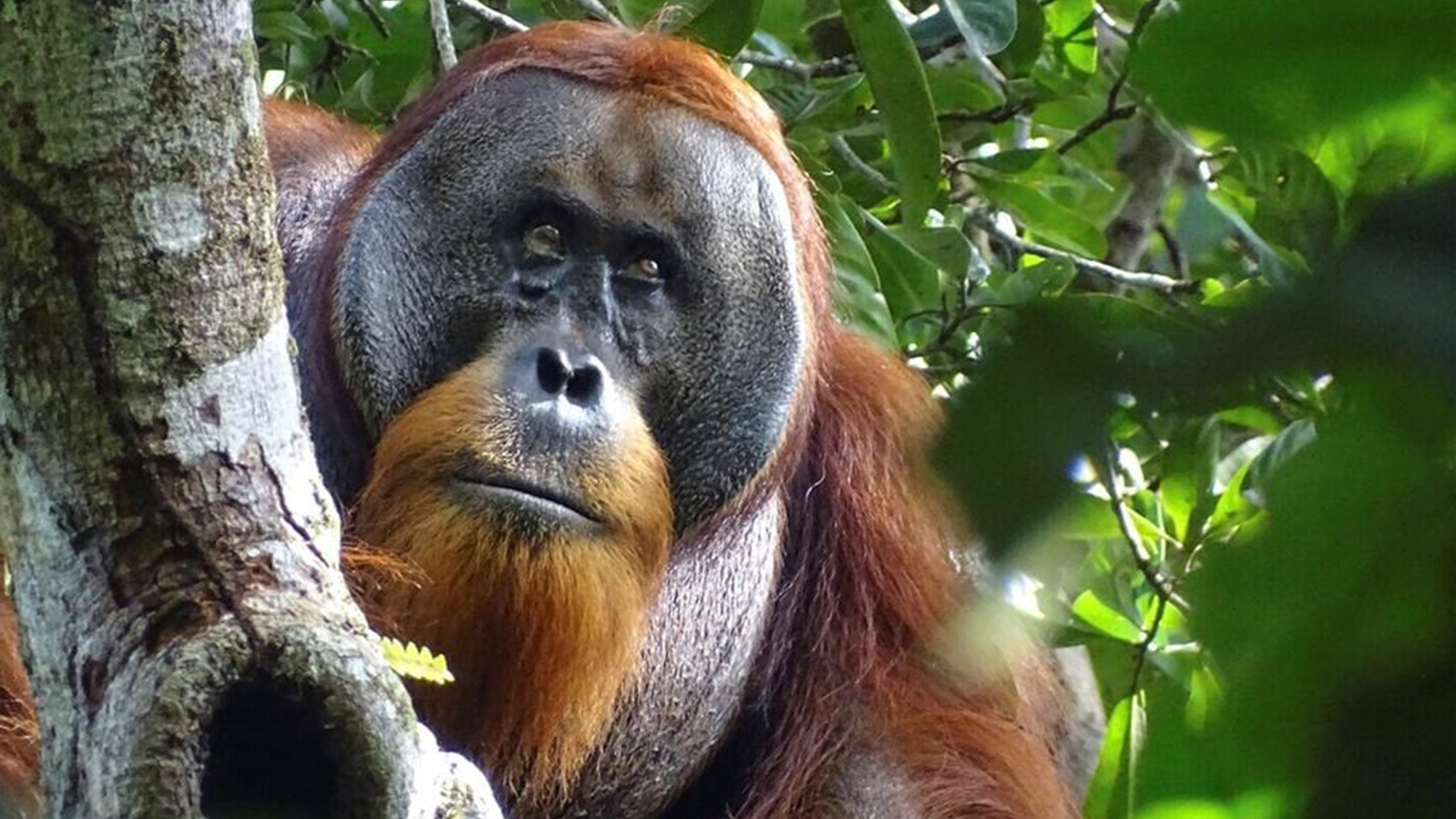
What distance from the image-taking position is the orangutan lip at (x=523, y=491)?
2.21 m

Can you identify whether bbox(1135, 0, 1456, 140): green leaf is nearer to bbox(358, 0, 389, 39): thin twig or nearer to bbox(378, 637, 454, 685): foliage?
bbox(378, 637, 454, 685): foliage

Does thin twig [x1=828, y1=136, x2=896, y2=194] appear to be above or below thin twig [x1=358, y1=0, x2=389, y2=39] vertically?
below

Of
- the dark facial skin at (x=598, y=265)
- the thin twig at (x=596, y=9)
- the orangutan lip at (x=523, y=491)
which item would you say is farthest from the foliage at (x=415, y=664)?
the thin twig at (x=596, y=9)

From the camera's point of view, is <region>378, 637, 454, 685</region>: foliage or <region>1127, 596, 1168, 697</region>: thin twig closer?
<region>1127, 596, 1168, 697</region>: thin twig

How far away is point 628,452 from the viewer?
7.48 ft

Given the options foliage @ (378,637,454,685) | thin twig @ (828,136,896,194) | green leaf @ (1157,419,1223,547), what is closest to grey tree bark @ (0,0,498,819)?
foliage @ (378,637,454,685)

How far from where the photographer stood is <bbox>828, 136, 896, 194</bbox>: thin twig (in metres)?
3.37

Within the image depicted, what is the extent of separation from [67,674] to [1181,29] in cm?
123

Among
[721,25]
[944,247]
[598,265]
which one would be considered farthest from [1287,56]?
[944,247]

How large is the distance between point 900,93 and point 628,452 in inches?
29.7

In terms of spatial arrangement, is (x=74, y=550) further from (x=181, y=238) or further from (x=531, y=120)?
(x=531, y=120)

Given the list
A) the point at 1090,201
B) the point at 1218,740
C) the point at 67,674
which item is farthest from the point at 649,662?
the point at 1218,740

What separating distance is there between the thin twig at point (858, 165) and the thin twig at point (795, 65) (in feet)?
0.39

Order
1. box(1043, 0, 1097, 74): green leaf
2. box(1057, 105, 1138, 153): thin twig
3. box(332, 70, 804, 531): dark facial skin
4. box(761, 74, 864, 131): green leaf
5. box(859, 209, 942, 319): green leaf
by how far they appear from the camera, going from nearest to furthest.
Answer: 1. box(332, 70, 804, 531): dark facial skin
2. box(761, 74, 864, 131): green leaf
3. box(859, 209, 942, 319): green leaf
4. box(1057, 105, 1138, 153): thin twig
5. box(1043, 0, 1097, 74): green leaf
